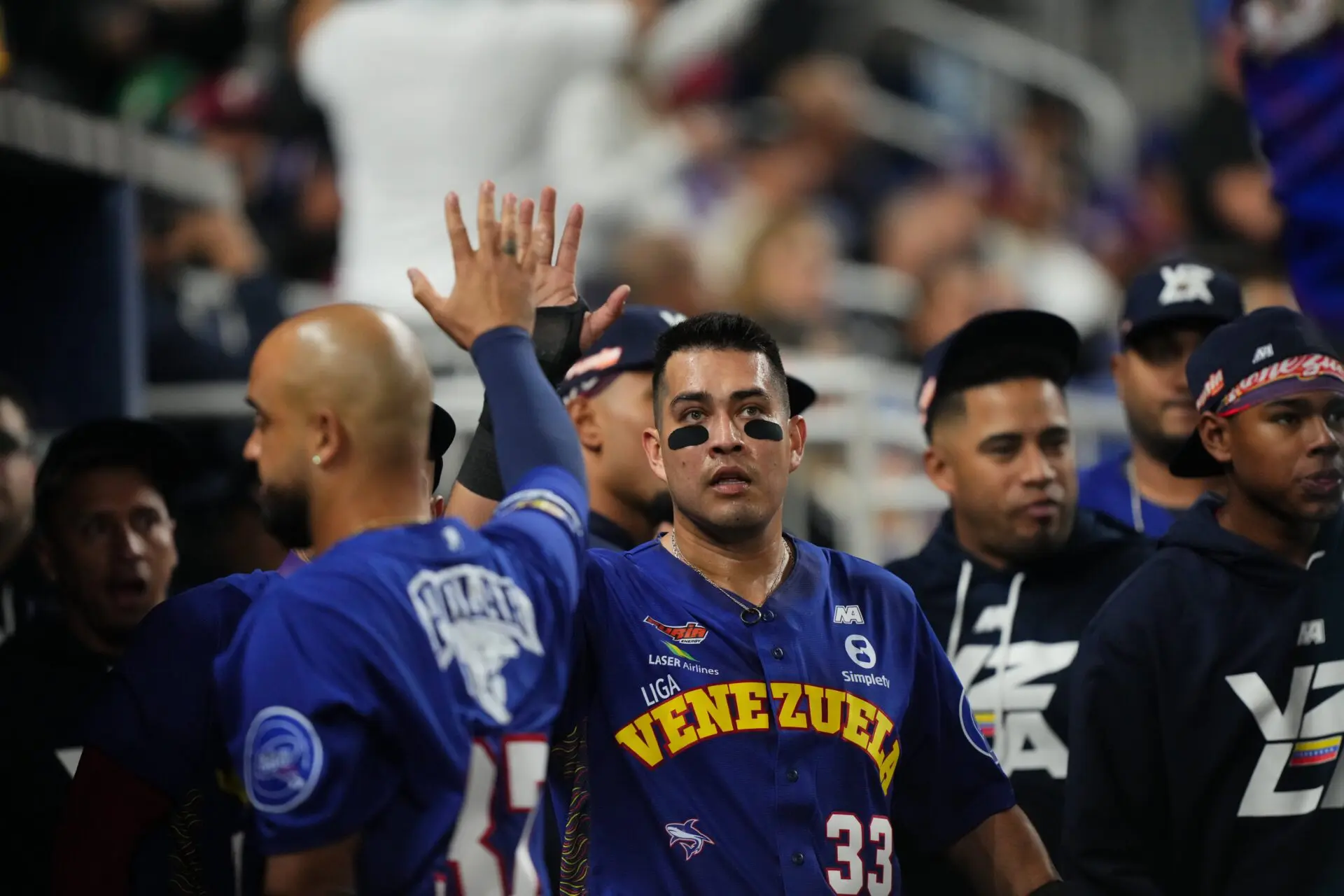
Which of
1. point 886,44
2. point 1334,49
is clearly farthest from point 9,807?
point 886,44

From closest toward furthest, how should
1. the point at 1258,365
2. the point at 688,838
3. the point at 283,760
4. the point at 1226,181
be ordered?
the point at 283,760 → the point at 688,838 → the point at 1258,365 → the point at 1226,181

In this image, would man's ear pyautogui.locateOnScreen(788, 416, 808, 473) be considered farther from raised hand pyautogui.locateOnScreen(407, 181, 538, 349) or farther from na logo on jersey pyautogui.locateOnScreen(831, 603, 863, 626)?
raised hand pyautogui.locateOnScreen(407, 181, 538, 349)

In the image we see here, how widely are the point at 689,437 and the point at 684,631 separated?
1.19 feet

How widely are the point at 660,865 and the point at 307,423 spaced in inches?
39.1

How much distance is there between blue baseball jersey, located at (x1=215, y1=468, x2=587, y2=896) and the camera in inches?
101

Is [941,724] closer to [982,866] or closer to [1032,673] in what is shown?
[982,866]

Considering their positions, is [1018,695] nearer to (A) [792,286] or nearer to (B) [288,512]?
(B) [288,512]

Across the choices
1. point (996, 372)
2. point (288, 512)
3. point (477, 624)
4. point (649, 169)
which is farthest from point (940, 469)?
point (649, 169)

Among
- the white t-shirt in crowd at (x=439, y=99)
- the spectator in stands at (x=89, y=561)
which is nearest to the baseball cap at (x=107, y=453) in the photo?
the spectator in stands at (x=89, y=561)

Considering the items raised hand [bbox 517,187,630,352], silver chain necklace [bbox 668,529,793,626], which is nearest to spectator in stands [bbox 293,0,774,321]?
raised hand [bbox 517,187,630,352]

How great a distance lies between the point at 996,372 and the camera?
4516 mm

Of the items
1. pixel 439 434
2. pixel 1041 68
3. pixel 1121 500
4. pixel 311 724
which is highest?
pixel 1041 68

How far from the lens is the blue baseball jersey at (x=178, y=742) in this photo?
2787mm

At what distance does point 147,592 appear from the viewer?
4277 mm
